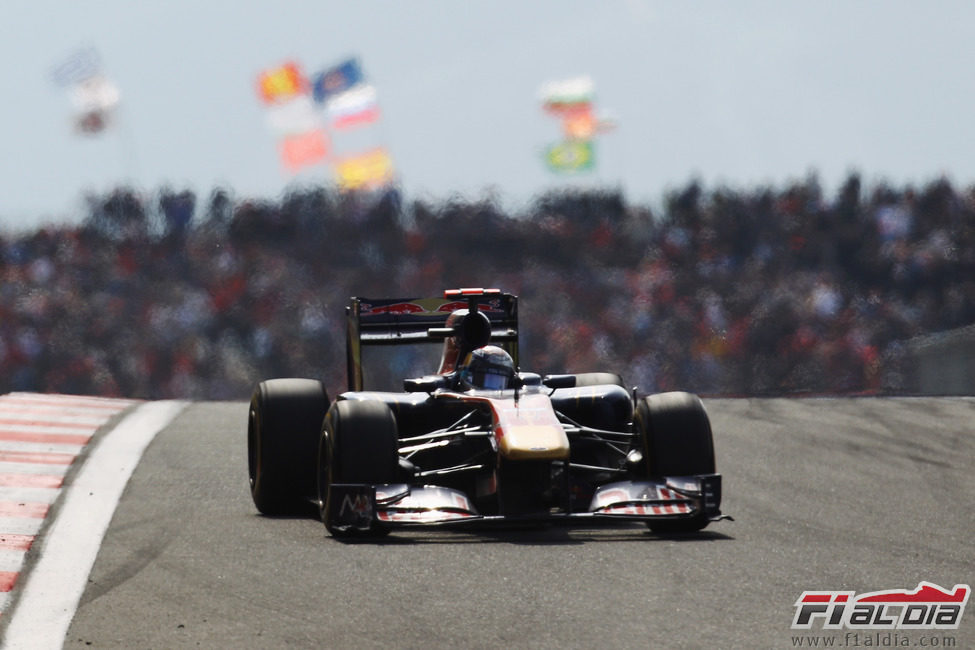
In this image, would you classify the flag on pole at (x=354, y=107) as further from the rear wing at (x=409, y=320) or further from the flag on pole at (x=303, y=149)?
the rear wing at (x=409, y=320)

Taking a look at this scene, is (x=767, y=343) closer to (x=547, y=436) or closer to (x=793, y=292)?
(x=793, y=292)

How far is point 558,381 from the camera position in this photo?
32.6ft

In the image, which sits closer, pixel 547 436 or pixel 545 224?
pixel 547 436

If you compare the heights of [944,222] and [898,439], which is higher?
[944,222]

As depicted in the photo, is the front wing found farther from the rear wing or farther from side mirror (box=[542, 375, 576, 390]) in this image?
the rear wing

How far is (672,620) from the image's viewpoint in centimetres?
626

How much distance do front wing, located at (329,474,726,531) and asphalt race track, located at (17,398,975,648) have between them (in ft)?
0.44

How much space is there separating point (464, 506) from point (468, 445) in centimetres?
85

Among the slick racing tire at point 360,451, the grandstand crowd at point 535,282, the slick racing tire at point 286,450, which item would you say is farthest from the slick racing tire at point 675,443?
the grandstand crowd at point 535,282

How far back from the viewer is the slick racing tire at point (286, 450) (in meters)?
9.50

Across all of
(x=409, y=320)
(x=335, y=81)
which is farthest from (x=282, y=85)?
(x=409, y=320)

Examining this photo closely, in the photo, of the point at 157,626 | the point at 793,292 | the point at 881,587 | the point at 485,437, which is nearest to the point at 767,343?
the point at 793,292

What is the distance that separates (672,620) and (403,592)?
1.17 m

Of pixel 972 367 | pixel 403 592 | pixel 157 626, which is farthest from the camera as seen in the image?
pixel 972 367
